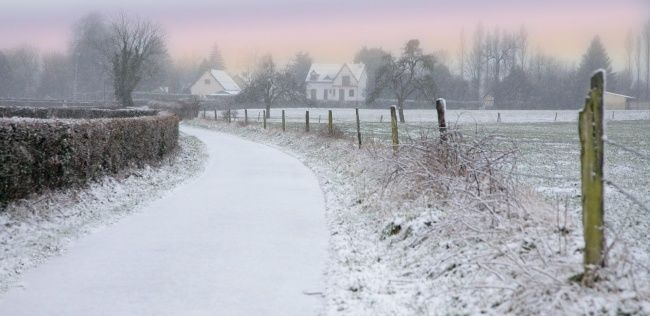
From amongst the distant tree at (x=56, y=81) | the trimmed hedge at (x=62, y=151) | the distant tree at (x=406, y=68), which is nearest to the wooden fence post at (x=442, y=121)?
the trimmed hedge at (x=62, y=151)

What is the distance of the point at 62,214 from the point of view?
8586 millimetres

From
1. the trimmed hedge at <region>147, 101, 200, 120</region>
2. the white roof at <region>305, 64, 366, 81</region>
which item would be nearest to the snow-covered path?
the trimmed hedge at <region>147, 101, 200, 120</region>

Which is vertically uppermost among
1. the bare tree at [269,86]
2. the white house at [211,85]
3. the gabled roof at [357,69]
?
the gabled roof at [357,69]

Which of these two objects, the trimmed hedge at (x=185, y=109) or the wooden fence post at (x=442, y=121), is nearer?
the wooden fence post at (x=442, y=121)

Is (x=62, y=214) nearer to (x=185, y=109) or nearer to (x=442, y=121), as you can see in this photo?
(x=442, y=121)

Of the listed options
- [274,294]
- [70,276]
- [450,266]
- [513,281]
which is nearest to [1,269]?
[70,276]

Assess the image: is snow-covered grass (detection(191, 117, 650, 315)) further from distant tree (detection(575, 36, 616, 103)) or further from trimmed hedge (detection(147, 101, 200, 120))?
distant tree (detection(575, 36, 616, 103))

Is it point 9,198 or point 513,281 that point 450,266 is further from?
point 9,198

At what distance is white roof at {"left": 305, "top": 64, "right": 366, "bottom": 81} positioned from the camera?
90.5 metres

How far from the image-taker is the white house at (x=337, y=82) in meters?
90.1

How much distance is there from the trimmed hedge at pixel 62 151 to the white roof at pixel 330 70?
7802 centimetres

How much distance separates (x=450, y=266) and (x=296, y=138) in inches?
747

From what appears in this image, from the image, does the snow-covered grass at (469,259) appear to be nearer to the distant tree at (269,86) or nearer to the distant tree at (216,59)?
the distant tree at (269,86)

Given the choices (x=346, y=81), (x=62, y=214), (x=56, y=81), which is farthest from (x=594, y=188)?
(x=56, y=81)
